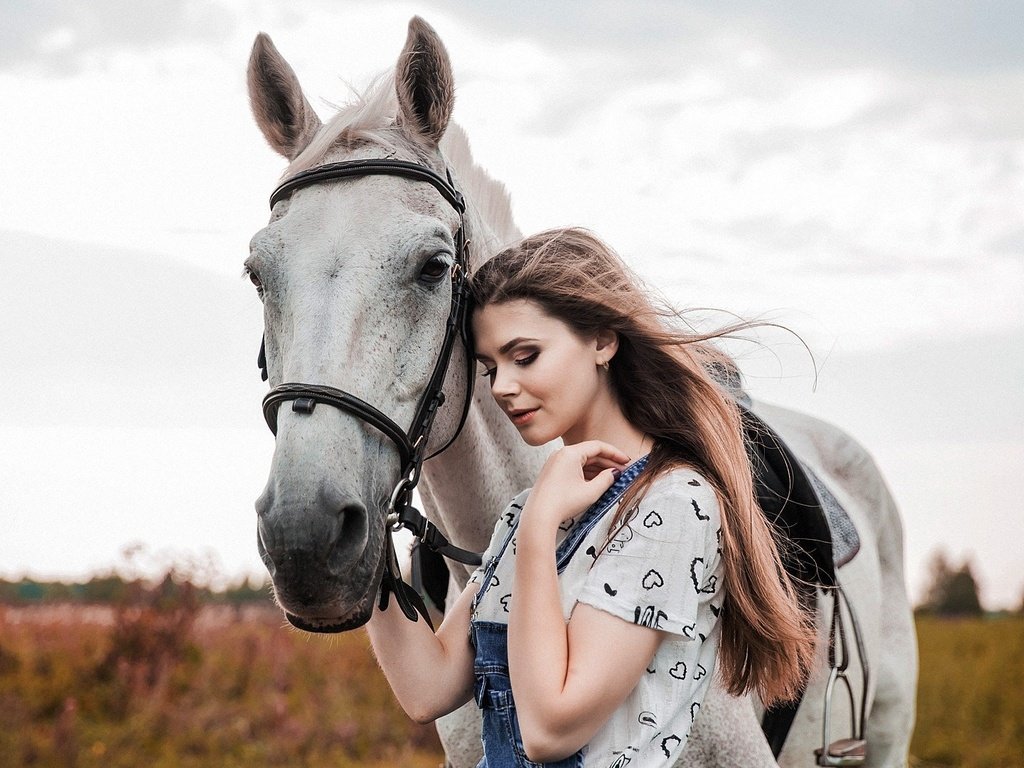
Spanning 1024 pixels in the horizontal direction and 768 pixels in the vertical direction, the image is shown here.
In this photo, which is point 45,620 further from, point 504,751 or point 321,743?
point 504,751

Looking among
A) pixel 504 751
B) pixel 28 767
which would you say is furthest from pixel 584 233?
pixel 28 767

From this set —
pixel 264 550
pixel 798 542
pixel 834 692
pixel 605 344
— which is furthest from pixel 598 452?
pixel 834 692

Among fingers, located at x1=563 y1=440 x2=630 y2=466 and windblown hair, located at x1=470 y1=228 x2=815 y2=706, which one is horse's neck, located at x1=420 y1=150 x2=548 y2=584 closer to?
windblown hair, located at x1=470 y1=228 x2=815 y2=706

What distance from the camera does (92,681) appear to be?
724 centimetres

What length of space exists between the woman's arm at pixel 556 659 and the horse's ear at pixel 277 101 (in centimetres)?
138

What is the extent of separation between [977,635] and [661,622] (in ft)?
38.9

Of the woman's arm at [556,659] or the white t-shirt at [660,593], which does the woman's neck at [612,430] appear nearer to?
the white t-shirt at [660,593]

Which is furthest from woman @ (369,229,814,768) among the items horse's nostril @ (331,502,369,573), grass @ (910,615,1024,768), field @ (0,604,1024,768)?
grass @ (910,615,1024,768)

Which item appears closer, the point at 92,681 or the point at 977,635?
the point at 92,681

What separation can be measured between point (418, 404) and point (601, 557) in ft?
1.78

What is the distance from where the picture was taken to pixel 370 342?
180 centimetres

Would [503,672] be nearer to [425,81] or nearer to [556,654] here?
[556,654]

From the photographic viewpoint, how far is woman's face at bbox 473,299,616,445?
5.61ft

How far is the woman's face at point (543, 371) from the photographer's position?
1709 millimetres
